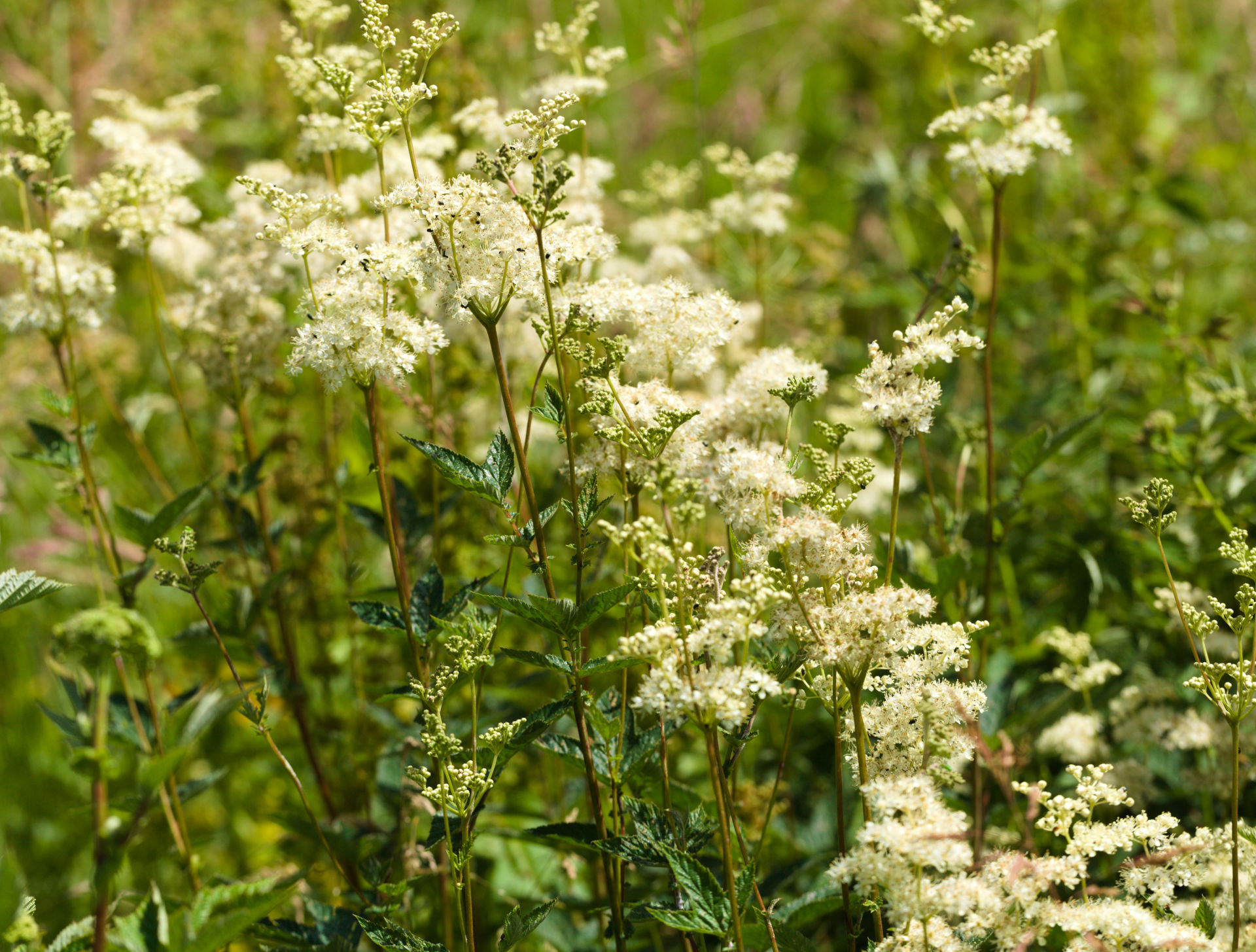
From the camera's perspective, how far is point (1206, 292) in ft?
17.5

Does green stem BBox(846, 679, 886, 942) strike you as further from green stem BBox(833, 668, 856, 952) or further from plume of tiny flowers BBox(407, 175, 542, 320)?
plume of tiny flowers BBox(407, 175, 542, 320)

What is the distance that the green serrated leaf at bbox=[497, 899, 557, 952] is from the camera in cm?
191

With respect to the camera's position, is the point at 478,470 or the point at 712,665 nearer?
the point at 712,665

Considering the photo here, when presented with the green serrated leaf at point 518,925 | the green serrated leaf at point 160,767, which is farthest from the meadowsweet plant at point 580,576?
the green serrated leaf at point 518,925

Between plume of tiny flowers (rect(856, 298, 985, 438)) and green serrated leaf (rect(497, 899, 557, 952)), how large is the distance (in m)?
1.10

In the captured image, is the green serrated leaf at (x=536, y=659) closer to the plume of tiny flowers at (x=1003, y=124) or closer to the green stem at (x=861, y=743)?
the green stem at (x=861, y=743)

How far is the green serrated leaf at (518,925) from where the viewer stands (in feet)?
6.26

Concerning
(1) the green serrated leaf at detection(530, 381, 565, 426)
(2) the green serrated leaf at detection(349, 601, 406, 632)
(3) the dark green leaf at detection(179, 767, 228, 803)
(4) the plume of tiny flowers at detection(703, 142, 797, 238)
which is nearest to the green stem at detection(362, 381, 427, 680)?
(2) the green serrated leaf at detection(349, 601, 406, 632)

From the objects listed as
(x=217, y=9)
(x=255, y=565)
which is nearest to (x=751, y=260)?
(x=255, y=565)

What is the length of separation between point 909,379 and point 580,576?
0.73m

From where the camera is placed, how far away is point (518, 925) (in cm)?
193

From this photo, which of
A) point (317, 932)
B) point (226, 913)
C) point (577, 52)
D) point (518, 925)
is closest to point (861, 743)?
point (518, 925)

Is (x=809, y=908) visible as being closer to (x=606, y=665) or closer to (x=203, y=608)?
(x=606, y=665)

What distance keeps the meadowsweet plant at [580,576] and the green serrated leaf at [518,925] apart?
0.13 m
